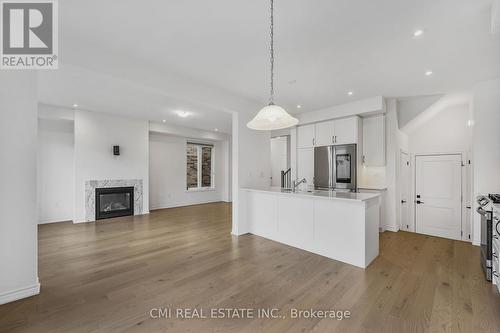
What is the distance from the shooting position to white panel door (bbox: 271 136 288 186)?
8125mm

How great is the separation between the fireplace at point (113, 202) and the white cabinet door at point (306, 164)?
189 inches

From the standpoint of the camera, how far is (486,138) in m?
3.83

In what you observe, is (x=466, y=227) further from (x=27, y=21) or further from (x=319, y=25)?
(x=27, y=21)

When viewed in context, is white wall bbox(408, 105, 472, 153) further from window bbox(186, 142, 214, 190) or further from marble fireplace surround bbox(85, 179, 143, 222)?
marble fireplace surround bbox(85, 179, 143, 222)

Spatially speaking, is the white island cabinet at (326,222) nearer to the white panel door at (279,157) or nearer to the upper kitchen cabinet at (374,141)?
the upper kitchen cabinet at (374,141)

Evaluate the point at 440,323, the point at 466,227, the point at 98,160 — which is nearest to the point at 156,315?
the point at 440,323

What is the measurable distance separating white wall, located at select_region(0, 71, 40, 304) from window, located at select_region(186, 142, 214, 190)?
615cm

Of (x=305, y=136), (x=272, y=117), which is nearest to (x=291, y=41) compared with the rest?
(x=272, y=117)

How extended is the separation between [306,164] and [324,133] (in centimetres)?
89

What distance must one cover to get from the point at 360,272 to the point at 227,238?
2.37m

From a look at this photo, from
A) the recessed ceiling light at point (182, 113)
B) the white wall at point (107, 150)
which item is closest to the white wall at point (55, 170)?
the white wall at point (107, 150)

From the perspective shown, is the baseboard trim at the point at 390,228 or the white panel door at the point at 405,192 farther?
the white panel door at the point at 405,192

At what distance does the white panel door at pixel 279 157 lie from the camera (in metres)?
8.12

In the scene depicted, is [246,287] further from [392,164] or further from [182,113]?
[182,113]
